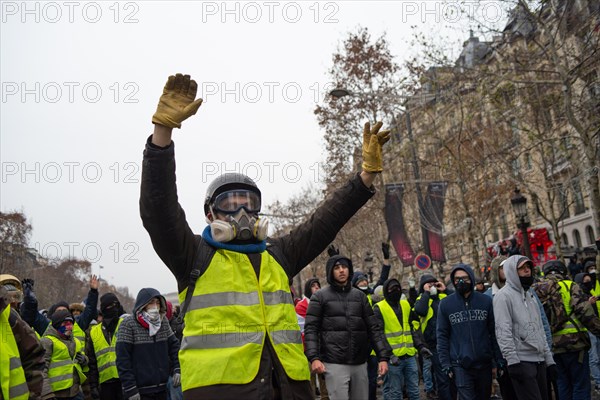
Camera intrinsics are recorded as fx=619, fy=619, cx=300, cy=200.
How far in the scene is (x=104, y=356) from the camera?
8102 millimetres

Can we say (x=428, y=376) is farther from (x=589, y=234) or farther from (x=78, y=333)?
(x=589, y=234)

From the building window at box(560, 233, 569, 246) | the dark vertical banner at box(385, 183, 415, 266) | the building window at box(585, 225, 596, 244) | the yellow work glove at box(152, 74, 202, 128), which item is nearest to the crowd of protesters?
the yellow work glove at box(152, 74, 202, 128)

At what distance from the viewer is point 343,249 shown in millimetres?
43844

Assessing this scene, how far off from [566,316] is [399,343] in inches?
93.1

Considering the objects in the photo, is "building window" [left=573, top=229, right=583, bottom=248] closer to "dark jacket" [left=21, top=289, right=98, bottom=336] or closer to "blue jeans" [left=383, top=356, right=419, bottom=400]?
"blue jeans" [left=383, top=356, right=419, bottom=400]

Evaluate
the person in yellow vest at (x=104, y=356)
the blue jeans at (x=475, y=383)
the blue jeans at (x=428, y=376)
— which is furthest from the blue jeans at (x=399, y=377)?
the person in yellow vest at (x=104, y=356)

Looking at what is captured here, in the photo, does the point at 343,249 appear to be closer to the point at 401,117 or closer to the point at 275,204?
the point at 275,204

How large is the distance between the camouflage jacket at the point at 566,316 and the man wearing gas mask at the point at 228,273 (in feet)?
18.9

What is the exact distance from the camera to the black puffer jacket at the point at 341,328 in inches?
276

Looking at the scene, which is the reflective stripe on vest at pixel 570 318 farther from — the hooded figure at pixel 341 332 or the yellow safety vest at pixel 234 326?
the yellow safety vest at pixel 234 326

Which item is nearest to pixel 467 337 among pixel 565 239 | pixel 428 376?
pixel 428 376

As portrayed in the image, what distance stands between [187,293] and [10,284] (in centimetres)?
362

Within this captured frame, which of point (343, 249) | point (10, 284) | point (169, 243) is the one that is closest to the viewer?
point (169, 243)

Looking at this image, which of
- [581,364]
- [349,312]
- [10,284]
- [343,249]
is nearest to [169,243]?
[10,284]
